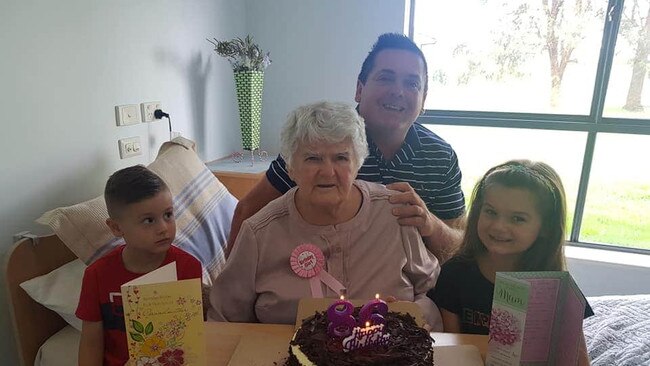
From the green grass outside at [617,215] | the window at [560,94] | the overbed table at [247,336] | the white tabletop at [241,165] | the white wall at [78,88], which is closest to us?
the overbed table at [247,336]

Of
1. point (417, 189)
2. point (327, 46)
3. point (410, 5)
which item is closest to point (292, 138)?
point (417, 189)

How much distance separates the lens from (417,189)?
1809 millimetres

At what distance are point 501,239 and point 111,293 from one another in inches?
43.0

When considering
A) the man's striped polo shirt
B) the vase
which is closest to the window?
the man's striped polo shirt

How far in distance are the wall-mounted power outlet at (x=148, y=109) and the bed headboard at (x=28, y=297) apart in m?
0.80

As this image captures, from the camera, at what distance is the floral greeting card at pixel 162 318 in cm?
82

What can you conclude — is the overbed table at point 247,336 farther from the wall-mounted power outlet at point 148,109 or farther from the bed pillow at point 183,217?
the wall-mounted power outlet at point 148,109

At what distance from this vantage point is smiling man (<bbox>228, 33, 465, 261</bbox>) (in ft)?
5.74

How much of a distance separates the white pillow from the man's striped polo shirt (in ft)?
2.44

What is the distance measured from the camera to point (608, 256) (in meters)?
3.00

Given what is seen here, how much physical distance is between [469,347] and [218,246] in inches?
42.7

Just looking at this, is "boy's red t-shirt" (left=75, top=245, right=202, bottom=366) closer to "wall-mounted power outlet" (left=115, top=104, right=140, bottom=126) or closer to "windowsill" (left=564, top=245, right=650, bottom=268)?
"wall-mounted power outlet" (left=115, top=104, right=140, bottom=126)

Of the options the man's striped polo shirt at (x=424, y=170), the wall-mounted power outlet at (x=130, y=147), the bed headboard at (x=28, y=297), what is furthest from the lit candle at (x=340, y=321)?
the wall-mounted power outlet at (x=130, y=147)

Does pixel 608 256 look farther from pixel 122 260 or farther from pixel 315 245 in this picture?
pixel 122 260
